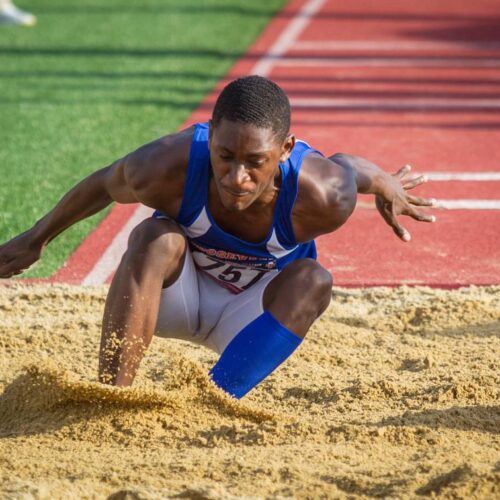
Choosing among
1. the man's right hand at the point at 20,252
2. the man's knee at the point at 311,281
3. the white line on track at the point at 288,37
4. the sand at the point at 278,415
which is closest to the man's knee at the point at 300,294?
the man's knee at the point at 311,281

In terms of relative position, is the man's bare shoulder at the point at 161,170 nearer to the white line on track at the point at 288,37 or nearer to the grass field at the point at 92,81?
the grass field at the point at 92,81

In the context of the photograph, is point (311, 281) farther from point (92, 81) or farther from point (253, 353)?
point (92, 81)

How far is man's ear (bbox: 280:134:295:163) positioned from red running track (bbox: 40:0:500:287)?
1.89 meters

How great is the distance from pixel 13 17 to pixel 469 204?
25.3 feet

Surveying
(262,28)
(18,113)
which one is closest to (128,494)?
(18,113)

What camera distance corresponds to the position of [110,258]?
579cm

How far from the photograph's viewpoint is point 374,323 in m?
4.93

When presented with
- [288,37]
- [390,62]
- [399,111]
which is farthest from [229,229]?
[288,37]

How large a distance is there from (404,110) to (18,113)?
3.31 metres

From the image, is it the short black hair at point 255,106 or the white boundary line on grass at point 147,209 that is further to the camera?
the white boundary line on grass at point 147,209

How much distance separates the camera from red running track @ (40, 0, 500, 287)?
5793mm

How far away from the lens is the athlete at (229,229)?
3.50 metres

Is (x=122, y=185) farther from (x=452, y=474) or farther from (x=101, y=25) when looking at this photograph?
(x=101, y=25)

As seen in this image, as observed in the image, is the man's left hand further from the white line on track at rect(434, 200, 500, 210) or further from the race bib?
the white line on track at rect(434, 200, 500, 210)
